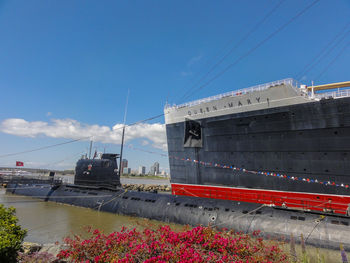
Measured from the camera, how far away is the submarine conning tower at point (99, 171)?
20078 millimetres

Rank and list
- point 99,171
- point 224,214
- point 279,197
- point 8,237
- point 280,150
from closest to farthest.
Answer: point 8,237 < point 224,214 < point 279,197 < point 280,150 < point 99,171

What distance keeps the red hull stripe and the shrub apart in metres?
10.9

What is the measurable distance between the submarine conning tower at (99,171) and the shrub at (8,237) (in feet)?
48.7

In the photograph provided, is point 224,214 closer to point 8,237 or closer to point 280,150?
point 280,150

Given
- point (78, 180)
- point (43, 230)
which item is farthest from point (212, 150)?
point (78, 180)

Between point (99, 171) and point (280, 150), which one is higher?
point (280, 150)

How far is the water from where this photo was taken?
11672mm

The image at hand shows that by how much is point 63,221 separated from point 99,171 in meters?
6.07

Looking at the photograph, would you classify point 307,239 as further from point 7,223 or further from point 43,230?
point 43,230

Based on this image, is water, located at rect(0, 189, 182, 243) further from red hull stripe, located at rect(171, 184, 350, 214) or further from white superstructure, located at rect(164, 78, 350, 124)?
white superstructure, located at rect(164, 78, 350, 124)

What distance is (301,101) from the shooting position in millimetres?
12828

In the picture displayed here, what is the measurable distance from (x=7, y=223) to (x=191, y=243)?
13.5 feet

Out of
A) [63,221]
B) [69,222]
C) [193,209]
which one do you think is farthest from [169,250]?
[63,221]

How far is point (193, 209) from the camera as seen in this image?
1309 centimetres
